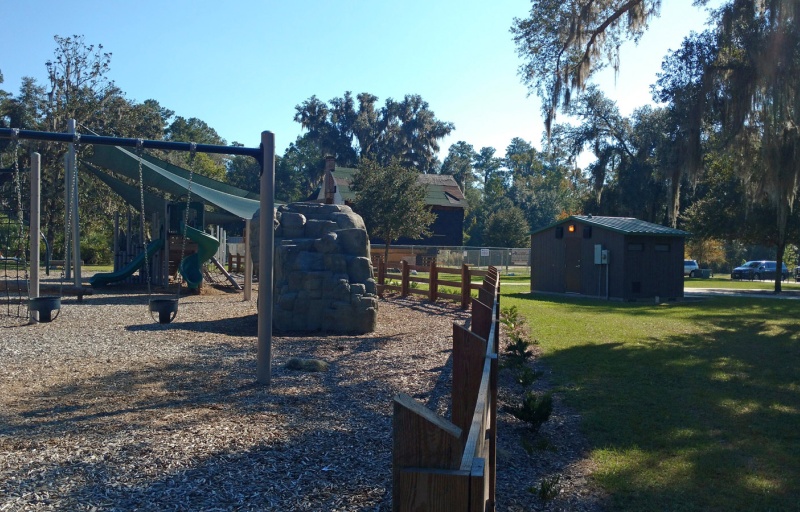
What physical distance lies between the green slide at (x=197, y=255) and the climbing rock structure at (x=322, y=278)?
5761 mm

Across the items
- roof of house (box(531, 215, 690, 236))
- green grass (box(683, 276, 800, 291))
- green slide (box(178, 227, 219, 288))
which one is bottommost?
green grass (box(683, 276, 800, 291))

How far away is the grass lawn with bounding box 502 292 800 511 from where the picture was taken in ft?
15.5

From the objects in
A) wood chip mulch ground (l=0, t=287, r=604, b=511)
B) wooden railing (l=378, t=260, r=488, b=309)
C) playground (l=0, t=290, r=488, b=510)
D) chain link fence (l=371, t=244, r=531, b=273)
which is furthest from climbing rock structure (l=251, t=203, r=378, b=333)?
chain link fence (l=371, t=244, r=531, b=273)

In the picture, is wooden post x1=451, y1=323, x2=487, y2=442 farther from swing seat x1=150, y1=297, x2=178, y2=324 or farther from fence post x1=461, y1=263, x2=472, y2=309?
fence post x1=461, y1=263, x2=472, y2=309

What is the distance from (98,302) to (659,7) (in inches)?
511

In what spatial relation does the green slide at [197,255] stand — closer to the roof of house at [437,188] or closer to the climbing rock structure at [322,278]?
the climbing rock structure at [322,278]

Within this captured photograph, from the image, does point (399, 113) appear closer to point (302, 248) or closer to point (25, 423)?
point (302, 248)

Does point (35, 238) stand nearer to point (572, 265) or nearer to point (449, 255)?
point (572, 265)

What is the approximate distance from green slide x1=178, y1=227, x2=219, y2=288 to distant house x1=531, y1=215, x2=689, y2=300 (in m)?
10.9

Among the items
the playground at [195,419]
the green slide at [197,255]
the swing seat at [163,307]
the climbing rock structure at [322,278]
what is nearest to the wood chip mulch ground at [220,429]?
the playground at [195,419]

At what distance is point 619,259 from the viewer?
20.2 meters

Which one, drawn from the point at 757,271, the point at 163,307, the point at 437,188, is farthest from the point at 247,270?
the point at 757,271

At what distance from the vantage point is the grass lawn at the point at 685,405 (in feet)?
15.5

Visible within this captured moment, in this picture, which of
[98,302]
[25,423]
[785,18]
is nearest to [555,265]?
[785,18]
